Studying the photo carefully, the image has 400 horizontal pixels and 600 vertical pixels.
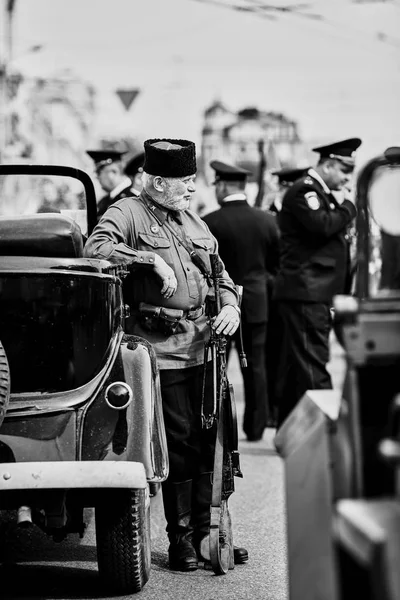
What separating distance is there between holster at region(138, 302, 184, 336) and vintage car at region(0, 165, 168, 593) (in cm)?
49

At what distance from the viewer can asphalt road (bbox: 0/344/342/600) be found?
566 cm

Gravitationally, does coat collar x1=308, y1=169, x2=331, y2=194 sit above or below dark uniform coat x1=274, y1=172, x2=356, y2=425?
above

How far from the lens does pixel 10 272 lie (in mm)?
5484

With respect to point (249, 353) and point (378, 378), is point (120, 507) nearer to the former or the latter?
point (378, 378)

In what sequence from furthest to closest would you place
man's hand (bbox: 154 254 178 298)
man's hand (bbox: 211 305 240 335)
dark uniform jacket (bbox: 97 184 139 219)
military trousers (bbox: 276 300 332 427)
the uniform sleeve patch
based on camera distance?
dark uniform jacket (bbox: 97 184 139 219) < military trousers (bbox: 276 300 332 427) < the uniform sleeve patch < man's hand (bbox: 211 305 240 335) < man's hand (bbox: 154 254 178 298)

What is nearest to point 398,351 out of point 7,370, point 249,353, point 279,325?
point 7,370

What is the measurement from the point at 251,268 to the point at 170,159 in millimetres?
4055

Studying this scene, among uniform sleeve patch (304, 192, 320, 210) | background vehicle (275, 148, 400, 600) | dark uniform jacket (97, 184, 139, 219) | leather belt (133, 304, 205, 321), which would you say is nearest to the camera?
background vehicle (275, 148, 400, 600)

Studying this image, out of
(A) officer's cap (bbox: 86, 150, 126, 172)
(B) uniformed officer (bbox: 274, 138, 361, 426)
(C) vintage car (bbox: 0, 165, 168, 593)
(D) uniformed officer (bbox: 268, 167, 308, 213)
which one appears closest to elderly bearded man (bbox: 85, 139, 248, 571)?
(C) vintage car (bbox: 0, 165, 168, 593)

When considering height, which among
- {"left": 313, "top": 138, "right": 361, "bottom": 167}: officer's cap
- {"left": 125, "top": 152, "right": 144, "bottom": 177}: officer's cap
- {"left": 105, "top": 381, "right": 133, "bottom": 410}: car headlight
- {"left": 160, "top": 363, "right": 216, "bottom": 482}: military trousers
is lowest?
{"left": 160, "top": 363, "right": 216, "bottom": 482}: military trousers

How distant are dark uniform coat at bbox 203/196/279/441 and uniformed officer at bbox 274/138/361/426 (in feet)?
2.35

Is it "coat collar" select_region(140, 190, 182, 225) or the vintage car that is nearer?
the vintage car

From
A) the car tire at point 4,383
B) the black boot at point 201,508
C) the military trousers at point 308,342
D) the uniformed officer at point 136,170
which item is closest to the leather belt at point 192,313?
the black boot at point 201,508

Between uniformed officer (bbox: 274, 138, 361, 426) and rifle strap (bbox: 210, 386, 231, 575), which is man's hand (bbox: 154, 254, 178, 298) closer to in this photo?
rifle strap (bbox: 210, 386, 231, 575)
